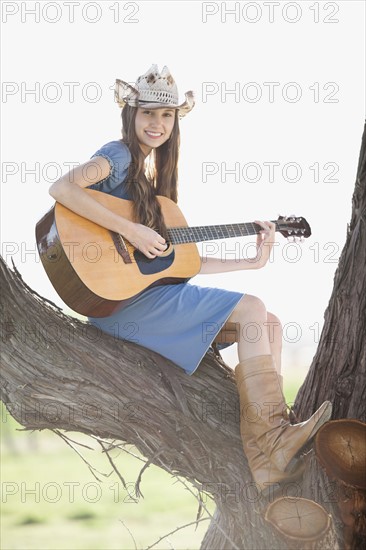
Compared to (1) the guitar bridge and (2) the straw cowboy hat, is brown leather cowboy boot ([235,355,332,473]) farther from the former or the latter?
(2) the straw cowboy hat

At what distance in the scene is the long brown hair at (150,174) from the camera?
9.56 feet

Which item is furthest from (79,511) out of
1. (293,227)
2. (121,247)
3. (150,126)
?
(150,126)

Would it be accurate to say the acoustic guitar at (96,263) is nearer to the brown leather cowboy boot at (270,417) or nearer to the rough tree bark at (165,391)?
the rough tree bark at (165,391)

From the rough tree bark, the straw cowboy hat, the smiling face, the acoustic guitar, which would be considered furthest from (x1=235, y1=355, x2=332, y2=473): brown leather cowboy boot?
the straw cowboy hat

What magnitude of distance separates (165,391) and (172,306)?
0.98 feet

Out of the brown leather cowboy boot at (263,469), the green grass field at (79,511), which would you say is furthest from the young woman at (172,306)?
the green grass field at (79,511)

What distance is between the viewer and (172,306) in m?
2.80

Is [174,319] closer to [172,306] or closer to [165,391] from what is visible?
[172,306]

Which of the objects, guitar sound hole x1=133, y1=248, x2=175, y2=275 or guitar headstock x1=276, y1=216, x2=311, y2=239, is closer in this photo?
guitar sound hole x1=133, y1=248, x2=175, y2=275

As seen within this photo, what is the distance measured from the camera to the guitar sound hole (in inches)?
113

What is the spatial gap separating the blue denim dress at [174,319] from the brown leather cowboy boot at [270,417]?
0.17 m

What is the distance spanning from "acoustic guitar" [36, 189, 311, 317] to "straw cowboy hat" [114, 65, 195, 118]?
38cm

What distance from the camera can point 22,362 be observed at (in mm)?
2689

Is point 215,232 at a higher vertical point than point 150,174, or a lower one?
lower
